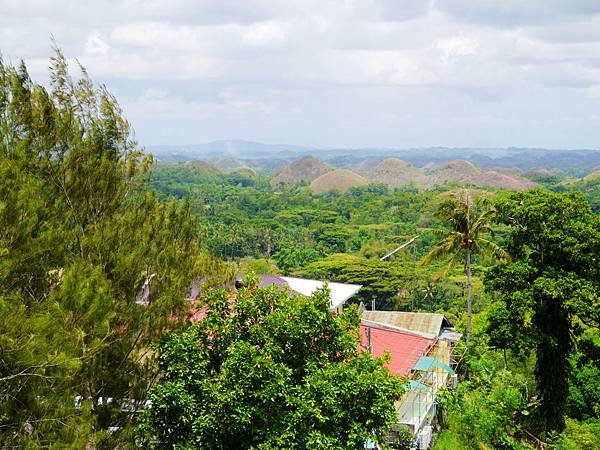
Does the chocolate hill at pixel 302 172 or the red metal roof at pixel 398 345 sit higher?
the red metal roof at pixel 398 345

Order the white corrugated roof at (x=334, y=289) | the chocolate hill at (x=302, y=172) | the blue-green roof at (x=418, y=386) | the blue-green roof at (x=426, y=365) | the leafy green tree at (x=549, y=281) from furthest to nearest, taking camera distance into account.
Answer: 1. the chocolate hill at (x=302, y=172)
2. the white corrugated roof at (x=334, y=289)
3. the blue-green roof at (x=426, y=365)
4. the blue-green roof at (x=418, y=386)
5. the leafy green tree at (x=549, y=281)

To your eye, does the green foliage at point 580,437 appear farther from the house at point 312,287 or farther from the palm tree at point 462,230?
the house at point 312,287

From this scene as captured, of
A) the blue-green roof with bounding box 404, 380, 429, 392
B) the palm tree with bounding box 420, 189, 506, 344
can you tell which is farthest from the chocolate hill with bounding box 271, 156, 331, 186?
the blue-green roof with bounding box 404, 380, 429, 392

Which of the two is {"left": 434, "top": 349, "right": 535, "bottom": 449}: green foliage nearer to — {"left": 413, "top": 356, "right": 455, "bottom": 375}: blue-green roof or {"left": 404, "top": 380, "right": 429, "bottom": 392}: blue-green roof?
{"left": 404, "top": 380, "right": 429, "bottom": 392}: blue-green roof

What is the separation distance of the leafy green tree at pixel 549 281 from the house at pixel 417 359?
1.87 meters

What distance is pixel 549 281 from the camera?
1191 centimetres

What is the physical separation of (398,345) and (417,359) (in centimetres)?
94

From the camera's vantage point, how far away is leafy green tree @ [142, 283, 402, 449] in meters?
6.50

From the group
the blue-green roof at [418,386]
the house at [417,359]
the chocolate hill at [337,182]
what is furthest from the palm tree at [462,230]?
the chocolate hill at [337,182]

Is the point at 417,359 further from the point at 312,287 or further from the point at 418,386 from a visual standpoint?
the point at 312,287

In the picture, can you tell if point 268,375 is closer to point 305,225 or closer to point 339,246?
point 339,246

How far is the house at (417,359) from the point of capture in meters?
11.5

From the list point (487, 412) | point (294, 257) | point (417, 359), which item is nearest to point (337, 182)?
point (294, 257)

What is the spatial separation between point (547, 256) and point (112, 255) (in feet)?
31.8
